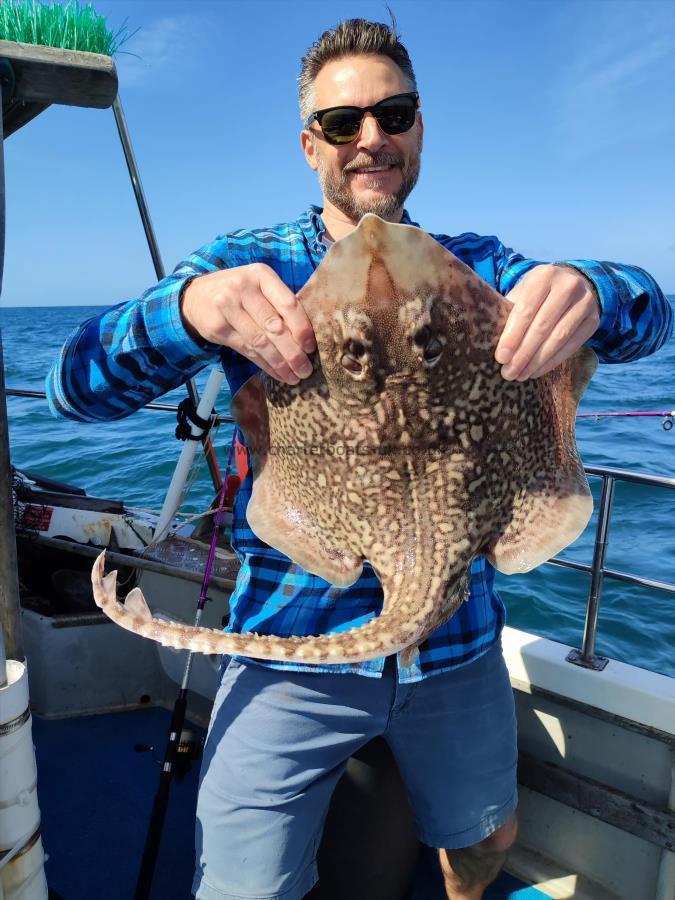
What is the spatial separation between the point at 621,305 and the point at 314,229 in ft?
3.26

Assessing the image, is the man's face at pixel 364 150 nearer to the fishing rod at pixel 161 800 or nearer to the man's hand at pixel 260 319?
the man's hand at pixel 260 319

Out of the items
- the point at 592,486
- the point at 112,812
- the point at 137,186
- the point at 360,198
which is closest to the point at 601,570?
the point at 360,198

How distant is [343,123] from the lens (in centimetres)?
209

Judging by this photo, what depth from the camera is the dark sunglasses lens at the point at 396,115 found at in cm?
209

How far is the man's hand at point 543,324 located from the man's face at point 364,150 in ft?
2.63

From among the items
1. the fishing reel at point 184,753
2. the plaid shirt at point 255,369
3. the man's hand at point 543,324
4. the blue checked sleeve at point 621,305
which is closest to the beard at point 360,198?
the plaid shirt at point 255,369

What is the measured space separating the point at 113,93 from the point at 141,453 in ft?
39.1

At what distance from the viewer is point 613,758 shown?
2.90 meters

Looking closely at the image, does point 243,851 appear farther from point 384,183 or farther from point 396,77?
point 396,77

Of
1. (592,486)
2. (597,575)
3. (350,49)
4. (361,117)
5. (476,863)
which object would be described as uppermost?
(350,49)

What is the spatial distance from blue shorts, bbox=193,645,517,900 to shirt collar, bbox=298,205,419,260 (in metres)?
1.36

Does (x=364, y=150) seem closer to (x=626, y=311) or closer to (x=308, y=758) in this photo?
(x=626, y=311)

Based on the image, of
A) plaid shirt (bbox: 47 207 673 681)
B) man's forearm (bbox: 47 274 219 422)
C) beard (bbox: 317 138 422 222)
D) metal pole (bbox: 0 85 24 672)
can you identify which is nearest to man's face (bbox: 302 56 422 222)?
beard (bbox: 317 138 422 222)

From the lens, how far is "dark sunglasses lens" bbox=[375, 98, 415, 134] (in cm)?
209
